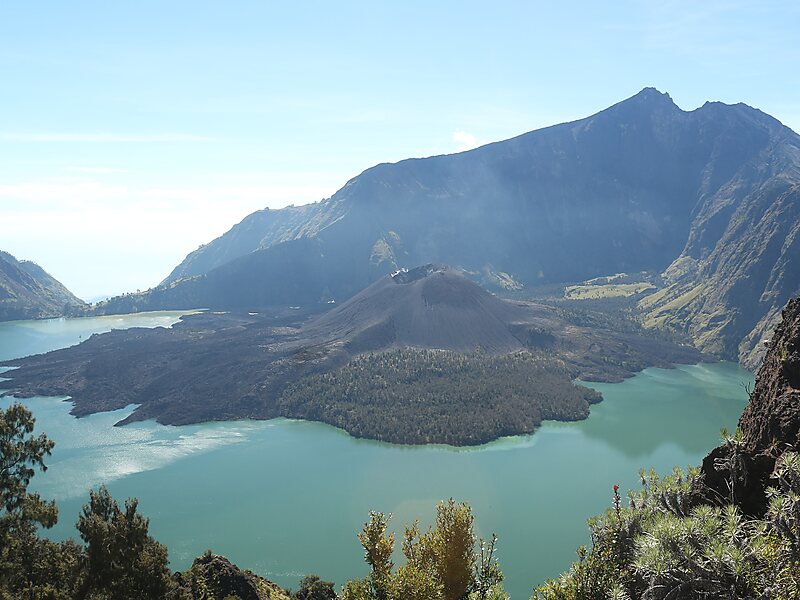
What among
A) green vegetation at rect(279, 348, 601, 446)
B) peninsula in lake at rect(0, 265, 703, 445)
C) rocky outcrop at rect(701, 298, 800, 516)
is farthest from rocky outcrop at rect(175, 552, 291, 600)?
peninsula in lake at rect(0, 265, 703, 445)

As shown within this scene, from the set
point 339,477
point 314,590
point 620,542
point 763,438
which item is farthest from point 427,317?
point 620,542

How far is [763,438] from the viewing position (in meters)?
18.4

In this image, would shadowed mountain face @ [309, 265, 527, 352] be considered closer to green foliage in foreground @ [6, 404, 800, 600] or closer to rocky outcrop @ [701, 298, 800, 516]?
green foliage in foreground @ [6, 404, 800, 600]

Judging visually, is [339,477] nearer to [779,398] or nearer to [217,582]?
[217,582]

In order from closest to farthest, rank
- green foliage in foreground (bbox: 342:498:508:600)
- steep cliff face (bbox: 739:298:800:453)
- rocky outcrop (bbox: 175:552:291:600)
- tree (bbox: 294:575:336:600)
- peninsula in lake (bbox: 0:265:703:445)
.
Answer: green foliage in foreground (bbox: 342:498:508:600)
steep cliff face (bbox: 739:298:800:453)
rocky outcrop (bbox: 175:552:291:600)
tree (bbox: 294:575:336:600)
peninsula in lake (bbox: 0:265:703:445)

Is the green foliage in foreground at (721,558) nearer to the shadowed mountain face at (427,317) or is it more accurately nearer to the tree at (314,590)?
the tree at (314,590)

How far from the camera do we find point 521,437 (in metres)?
77.4

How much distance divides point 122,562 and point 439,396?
6953cm

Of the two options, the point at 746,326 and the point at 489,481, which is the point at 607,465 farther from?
the point at 746,326

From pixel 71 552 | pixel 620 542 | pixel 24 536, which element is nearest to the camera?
pixel 620 542

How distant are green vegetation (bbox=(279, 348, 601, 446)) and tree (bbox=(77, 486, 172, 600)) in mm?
55306

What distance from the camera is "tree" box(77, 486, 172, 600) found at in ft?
68.3

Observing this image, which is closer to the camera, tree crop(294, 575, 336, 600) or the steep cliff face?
the steep cliff face

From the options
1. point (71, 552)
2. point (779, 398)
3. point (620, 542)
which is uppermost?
point (779, 398)
